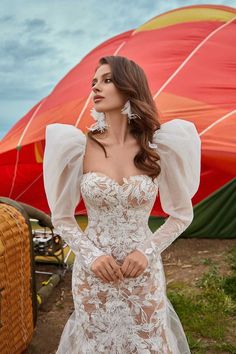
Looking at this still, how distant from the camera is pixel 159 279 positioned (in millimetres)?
1916

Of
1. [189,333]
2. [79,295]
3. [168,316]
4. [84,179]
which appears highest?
[84,179]

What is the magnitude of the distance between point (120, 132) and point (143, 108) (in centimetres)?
15

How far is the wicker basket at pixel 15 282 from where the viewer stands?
264 cm

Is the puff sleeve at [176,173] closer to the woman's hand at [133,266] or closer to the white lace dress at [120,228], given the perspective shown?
the white lace dress at [120,228]

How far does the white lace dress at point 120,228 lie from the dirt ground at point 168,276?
1.60m

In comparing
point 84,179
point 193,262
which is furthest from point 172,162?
point 193,262

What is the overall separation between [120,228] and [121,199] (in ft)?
0.42

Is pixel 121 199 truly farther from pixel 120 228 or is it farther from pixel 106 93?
pixel 106 93

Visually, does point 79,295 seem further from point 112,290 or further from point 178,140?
point 178,140

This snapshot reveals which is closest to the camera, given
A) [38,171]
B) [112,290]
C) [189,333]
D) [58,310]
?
[112,290]

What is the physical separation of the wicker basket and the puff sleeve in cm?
108

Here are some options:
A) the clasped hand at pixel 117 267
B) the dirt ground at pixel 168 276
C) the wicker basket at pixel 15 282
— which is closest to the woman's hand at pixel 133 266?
the clasped hand at pixel 117 267

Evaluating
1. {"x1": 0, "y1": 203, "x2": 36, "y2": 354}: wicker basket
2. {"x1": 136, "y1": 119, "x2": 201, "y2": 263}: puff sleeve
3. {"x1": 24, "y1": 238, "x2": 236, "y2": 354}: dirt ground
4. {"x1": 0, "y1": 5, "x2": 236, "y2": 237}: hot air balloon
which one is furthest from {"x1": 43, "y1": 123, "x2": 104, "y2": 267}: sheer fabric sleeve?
{"x1": 0, "y1": 5, "x2": 236, "y2": 237}: hot air balloon

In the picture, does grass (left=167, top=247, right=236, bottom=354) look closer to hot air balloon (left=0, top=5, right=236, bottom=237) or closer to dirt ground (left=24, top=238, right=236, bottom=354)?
dirt ground (left=24, top=238, right=236, bottom=354)
